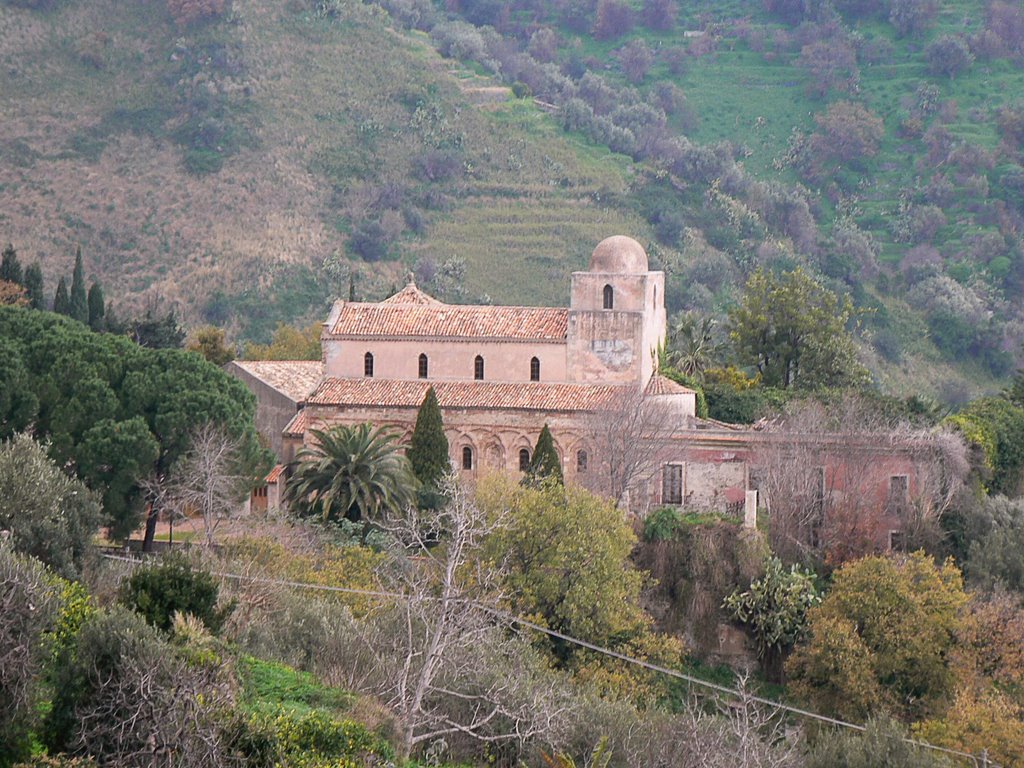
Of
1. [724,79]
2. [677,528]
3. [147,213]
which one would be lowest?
[677,528]

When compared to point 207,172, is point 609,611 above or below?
below

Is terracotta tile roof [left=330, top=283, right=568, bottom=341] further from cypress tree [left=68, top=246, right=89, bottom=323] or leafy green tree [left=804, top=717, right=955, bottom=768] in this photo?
leafy green tree [left=804, top=717, right=955, bottom=768]

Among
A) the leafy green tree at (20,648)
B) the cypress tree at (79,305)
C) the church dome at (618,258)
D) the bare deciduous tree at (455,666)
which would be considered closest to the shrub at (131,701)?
the leafy green tree at (20,648)

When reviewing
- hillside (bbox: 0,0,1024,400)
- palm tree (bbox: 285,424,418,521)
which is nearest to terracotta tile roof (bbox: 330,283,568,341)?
palm tree (bbox: 285,424,418,521)

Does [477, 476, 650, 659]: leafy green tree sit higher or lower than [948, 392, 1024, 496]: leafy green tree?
lower

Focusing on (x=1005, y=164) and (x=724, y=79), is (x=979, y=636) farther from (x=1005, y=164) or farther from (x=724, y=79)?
(x=724, y=79)

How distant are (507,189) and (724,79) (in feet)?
127

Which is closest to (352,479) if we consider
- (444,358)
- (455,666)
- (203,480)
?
(203,480)

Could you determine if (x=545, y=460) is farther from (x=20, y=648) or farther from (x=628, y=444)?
(x=20, y=648)

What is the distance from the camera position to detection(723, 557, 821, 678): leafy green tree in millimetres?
42688

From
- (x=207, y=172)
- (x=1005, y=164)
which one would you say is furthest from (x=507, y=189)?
(x=1005, y=164)

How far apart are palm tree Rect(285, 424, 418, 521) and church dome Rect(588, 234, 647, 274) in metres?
8.21

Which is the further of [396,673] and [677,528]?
[677,528]

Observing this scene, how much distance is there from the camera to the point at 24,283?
196 ft
